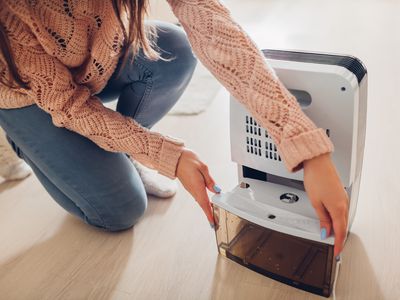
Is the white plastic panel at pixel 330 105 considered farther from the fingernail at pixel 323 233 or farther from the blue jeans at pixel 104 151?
the blue jeans at pixel 104 151

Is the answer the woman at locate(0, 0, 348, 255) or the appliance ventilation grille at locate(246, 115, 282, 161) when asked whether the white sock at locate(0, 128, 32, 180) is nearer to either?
the woman at locate(0, 0, 348, 255)

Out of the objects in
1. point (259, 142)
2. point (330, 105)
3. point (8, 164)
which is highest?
point (330, 105)

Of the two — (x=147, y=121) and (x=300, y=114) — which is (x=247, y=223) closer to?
(x=300, y=114)

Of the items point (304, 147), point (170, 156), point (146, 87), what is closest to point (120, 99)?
point (146, 87)

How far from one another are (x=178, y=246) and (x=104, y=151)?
0.25 metres

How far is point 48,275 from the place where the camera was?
0.98m

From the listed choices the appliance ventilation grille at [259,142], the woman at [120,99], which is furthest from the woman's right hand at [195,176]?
the appliance ventilation grille at [259,142]

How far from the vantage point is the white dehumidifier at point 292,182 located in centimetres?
76

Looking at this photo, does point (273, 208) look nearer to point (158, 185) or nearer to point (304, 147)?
point (304, 147)

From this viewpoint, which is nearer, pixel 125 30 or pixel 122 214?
pixel 125 30

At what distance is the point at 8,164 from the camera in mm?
1267

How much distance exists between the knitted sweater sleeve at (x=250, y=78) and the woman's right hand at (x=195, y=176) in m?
0.14

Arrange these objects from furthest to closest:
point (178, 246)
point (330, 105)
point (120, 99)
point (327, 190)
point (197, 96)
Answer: point (197, 96)
point (120, 99)
point (178, 246)
point (330, 105)
point (327, 190)

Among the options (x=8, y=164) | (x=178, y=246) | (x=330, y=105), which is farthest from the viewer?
(x=8, y=164)
